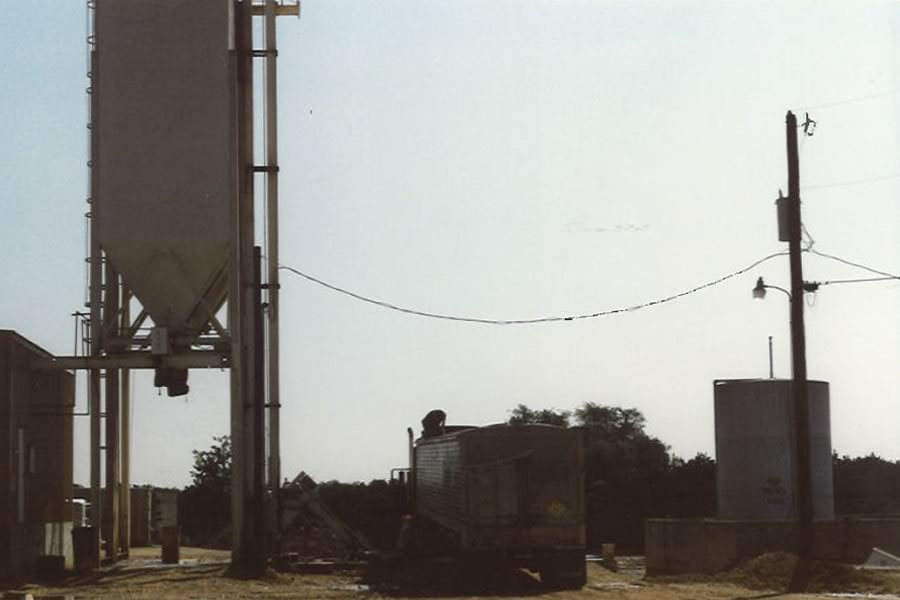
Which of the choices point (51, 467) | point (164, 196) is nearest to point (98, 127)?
point (164, 196)

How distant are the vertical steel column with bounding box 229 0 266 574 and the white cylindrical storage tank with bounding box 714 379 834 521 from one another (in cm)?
1718

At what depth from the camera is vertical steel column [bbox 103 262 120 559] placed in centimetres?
3284

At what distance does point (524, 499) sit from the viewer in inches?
1141

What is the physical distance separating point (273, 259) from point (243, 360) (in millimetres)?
2435

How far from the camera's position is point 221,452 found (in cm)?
7100

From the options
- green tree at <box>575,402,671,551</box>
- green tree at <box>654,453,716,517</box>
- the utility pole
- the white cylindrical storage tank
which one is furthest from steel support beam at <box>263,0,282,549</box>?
green tree at <box>654,453,716,517</box>

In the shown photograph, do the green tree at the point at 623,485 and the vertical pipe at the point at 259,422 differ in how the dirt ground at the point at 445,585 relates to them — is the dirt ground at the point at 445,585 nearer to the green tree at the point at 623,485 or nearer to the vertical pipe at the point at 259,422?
the vertical pipe at the point at 259,422

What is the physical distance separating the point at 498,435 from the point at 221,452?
4369cm

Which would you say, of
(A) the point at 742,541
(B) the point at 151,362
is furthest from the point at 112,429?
(A) the point at 742,541

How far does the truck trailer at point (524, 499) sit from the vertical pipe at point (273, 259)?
446cm

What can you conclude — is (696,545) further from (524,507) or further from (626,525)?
(626,525)

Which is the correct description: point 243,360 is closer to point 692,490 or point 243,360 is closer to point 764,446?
point 764,446

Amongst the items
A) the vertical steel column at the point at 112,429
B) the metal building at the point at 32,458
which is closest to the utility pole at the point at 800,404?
the vertical steel column at the point at 112,429

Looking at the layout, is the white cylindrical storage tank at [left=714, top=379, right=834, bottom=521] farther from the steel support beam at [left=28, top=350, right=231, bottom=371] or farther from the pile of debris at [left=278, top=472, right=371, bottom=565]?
the steel support beam at [left=28, top=350, right=231, bottom=371]
